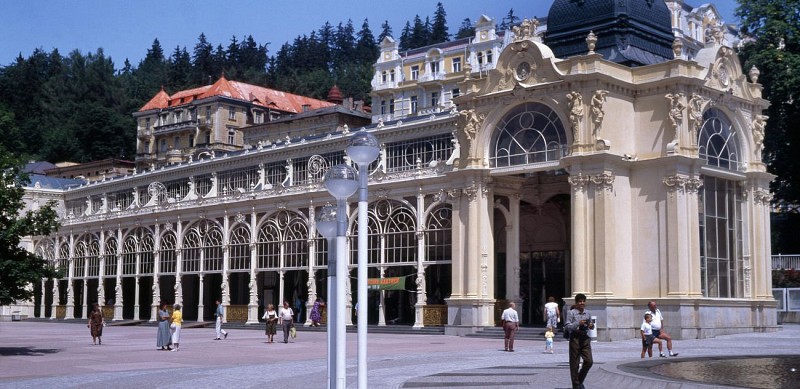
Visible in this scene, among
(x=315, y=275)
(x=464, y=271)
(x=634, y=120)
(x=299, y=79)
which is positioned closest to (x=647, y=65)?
(x=634, y=120)

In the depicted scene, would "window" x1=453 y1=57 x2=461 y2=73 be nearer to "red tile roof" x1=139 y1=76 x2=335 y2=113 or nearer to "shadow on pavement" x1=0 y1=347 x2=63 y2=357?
"red tile roof" x1=139 y1=76 x2=335 y2=113

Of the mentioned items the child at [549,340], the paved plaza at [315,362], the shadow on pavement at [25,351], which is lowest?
the shadow on pavement at [25,351]

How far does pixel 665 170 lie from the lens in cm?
4228

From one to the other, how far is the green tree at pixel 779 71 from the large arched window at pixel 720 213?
510 inches

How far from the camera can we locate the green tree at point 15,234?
3488 centimetres

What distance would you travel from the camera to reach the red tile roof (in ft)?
401

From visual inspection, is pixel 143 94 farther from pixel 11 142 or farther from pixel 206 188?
pixel 11 142

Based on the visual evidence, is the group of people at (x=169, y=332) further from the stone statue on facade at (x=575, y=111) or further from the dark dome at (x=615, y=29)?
the dark dome at (x=615, y=29)

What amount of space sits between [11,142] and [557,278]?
27146 mm

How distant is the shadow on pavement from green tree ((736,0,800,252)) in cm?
4129

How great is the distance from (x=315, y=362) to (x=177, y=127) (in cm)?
9815

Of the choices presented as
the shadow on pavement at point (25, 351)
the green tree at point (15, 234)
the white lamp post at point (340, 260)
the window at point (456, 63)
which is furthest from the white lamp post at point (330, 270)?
the window at point (456, 63)

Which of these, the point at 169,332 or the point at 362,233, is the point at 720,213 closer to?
the point at 169,332

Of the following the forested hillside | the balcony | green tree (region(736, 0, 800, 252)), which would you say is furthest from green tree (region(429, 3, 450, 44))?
green tree (region(736, 0, 800, 252))
